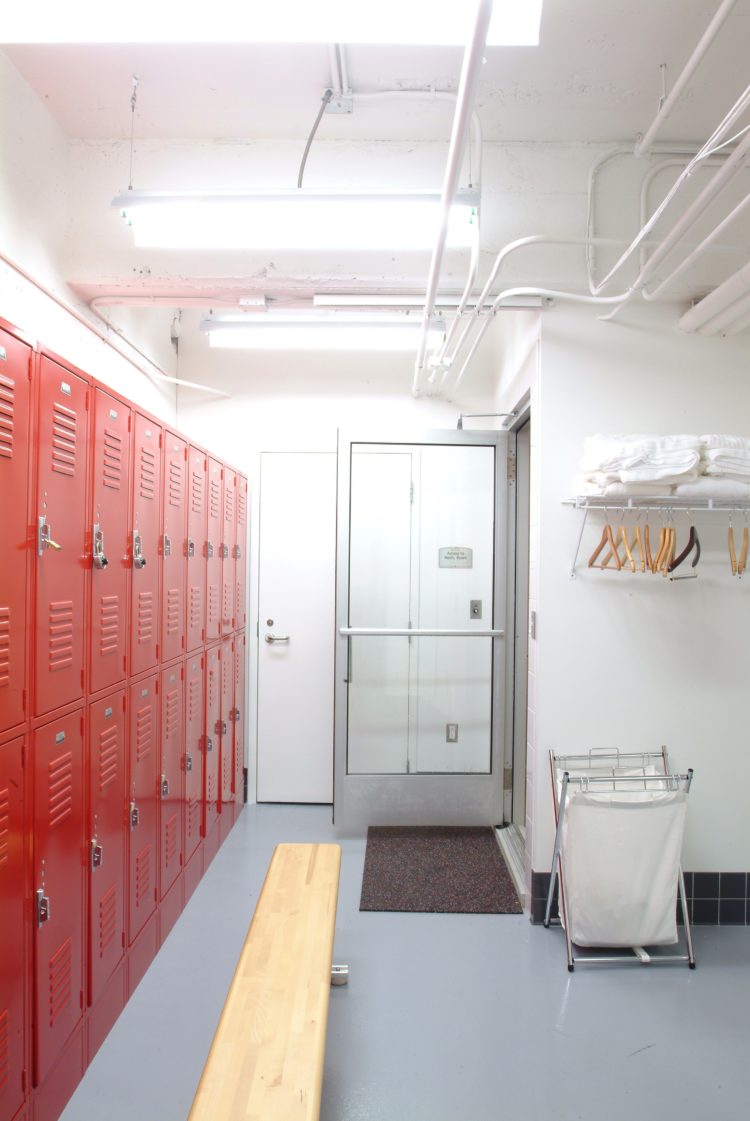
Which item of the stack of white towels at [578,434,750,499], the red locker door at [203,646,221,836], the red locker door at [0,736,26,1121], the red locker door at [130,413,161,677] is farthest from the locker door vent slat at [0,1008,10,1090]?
the stack of white towels at [578,434,750,499]

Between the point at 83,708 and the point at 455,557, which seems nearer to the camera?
the point at 83,708

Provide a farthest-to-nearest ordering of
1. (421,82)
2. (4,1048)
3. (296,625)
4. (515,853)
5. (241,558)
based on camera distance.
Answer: (296,625)
(241,558)
(515,853)
(421,82)
(4,1048)

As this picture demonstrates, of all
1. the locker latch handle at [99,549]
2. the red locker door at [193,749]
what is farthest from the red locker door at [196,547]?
the locker latch handle at [99,549]

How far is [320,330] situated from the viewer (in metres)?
3.29

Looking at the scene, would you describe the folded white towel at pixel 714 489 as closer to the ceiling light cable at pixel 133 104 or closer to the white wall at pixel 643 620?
the white wall at pixel 643 620

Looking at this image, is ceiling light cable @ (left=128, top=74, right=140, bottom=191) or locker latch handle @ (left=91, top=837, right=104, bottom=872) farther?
ceiling light cable @ (left=128, top=74, right=140, bottom=191)

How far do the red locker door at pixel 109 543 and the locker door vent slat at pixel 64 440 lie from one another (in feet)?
0.46

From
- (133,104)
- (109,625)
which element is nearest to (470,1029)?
(109,625)

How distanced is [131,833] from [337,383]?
3.10 metres

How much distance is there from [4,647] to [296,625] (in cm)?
284

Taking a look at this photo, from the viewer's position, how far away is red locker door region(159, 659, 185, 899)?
2686mm

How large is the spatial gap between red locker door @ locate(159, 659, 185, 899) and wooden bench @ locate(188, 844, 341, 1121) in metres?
0.66

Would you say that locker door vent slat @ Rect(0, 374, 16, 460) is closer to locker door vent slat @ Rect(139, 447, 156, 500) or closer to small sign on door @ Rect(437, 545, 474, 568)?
locker door vent slat @ Rect(139, 447, 156, 500)

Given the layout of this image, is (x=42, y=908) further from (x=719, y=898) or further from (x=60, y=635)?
(x=719, y=898)
